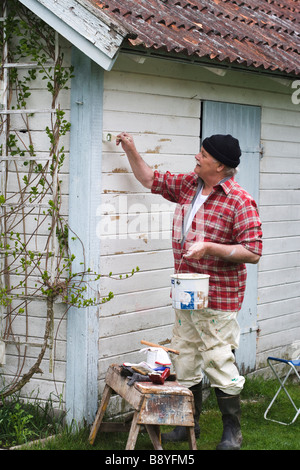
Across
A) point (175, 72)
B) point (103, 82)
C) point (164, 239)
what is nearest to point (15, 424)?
point (164, 239)

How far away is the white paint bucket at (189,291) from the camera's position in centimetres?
577

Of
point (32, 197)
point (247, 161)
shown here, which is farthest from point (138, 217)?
point (247, 161)

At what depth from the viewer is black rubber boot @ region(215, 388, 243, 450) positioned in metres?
6.13

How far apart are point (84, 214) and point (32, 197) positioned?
0.49 meters

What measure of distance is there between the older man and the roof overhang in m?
0.78

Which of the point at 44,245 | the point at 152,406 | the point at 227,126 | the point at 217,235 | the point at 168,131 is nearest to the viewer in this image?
the point at 152,406

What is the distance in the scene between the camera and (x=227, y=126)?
25.5ft

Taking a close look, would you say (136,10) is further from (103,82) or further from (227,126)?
(227,126)

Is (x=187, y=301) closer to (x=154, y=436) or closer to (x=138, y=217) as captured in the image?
(x=154, y=436)

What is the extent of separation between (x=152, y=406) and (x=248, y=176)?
3.22 meters

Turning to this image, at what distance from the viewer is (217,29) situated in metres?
7.30

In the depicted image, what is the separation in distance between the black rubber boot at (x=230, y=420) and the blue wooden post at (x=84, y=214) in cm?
102

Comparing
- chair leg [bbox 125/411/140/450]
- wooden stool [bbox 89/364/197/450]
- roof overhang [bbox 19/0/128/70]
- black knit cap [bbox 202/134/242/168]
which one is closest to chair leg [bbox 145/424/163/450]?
wooden stool [bbox 89/364/197/450]

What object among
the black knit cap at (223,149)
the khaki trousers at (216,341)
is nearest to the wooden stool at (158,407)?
the khaki trousers at (216,341)
